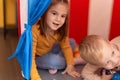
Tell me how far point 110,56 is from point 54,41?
35cm

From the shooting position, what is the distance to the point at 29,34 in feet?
3.80

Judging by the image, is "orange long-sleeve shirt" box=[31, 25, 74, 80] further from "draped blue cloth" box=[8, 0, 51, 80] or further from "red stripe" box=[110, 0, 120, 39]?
"red stripe" box=[110, 0, 120, 39]

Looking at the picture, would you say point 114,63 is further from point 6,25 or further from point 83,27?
Result: point 6,25

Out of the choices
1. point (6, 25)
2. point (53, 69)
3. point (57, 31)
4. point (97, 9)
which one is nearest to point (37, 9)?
point (57, 31)

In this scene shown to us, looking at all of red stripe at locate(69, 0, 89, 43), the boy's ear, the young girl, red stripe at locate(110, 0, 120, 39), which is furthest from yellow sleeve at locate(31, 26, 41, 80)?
red stripe at locate(110, 0, 120, 39)

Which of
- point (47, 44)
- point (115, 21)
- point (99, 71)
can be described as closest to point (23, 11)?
point (47, 44)

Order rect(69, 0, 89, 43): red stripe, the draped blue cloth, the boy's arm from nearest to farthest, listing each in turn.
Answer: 1. the draped blue cloth
2. the boy's arm
3. rect(69, 0, 89, 43): red stripe

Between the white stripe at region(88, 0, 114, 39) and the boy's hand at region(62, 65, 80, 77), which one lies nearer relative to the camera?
the boy's hand at region(62, 65, 80, 77)

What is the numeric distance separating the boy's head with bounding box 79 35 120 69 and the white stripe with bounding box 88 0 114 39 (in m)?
0.53

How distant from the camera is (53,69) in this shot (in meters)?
1.37

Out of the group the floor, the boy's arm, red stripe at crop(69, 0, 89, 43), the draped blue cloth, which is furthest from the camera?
red stripe at crop(69, 0, 89, 43)

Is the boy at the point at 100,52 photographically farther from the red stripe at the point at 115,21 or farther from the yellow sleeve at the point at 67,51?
the red stripe at the point at 115,21

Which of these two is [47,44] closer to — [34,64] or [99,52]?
[34,64]

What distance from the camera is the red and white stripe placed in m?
1.65
